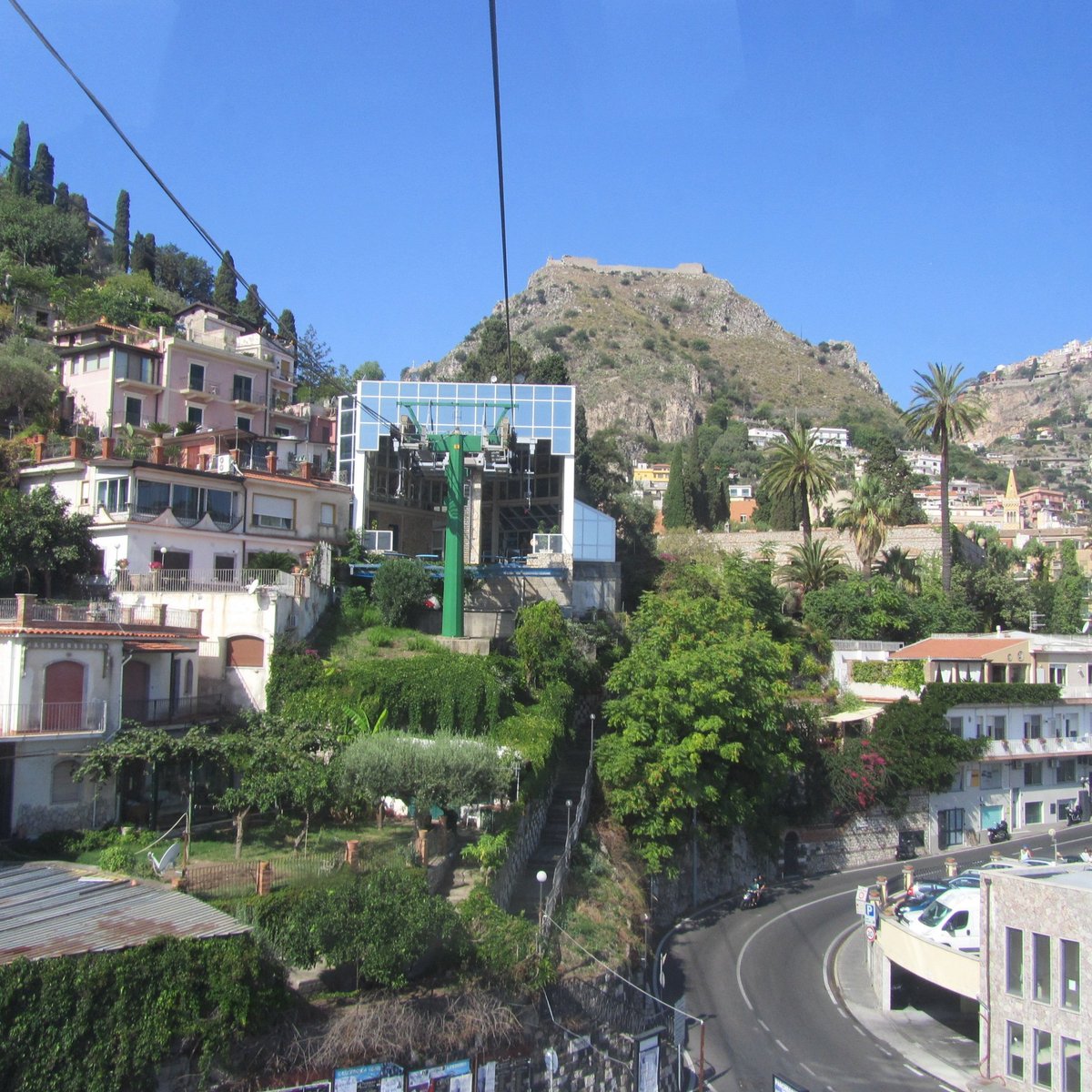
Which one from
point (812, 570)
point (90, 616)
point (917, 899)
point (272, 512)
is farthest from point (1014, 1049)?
point (812, 570)

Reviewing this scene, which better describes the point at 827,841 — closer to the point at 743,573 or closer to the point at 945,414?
the point at 743,573

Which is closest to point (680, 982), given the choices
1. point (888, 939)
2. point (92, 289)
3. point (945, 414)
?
point (888, 939)

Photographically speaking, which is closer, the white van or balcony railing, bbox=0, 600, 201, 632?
balcony railing, bbox=0, 600, 201, 632

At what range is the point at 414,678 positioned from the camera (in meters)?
29.4

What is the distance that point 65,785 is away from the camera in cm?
2298

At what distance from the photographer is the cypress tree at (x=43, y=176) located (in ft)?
331

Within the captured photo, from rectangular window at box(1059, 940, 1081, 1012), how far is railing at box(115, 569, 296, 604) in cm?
2381

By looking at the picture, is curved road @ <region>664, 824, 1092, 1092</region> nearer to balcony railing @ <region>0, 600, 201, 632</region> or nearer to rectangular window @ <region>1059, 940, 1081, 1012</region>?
rectangular window @ <region>1059, 940, 1081, 1012</region>

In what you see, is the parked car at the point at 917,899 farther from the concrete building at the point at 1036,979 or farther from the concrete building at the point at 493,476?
the concrete building at the point at 493,476

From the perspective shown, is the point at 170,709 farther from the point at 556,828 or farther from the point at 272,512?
the point at 272,512

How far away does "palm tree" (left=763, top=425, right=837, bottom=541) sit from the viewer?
55.4m

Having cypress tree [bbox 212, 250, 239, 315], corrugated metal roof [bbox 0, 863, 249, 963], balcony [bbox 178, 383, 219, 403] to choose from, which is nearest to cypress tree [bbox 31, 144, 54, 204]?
cypress tree [bbox 212, 250, 239, 315]

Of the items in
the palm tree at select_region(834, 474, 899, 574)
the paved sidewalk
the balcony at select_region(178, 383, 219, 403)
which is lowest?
the paved sidewalk

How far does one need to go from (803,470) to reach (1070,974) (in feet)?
121
